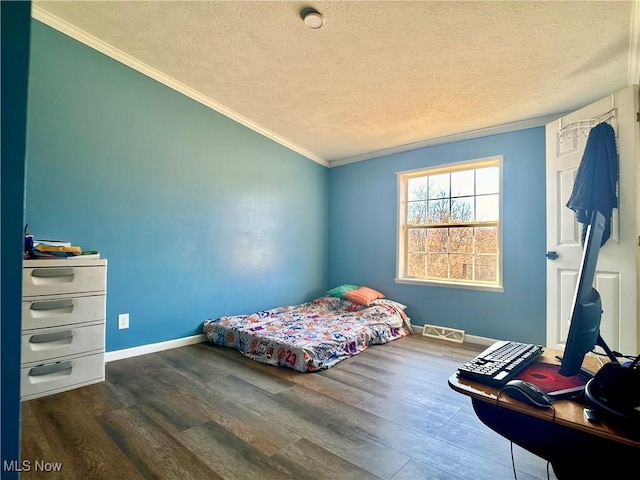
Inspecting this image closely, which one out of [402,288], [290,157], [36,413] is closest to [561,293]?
[402,288]

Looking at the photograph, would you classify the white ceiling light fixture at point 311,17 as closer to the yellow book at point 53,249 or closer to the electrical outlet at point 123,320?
the yellow book at point 53,249

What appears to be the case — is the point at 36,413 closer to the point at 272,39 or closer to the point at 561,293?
the point at 272,39

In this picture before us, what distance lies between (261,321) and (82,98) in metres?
2.57

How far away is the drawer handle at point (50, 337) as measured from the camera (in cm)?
189

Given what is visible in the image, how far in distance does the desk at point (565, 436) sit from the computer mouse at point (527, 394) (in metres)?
0.01

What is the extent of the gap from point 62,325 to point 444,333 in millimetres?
3534

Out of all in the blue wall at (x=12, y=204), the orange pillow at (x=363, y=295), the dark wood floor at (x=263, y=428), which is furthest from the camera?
the orange pillow at (x=363, y=295)

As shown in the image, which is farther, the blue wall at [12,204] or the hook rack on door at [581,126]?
the hook rack on door at [581,126]

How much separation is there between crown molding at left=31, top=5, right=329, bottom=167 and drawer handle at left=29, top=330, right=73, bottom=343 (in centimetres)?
194

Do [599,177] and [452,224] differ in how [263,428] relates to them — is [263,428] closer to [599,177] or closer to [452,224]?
[599,177]

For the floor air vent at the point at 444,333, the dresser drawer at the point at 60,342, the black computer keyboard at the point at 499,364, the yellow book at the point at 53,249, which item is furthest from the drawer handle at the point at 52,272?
the floor air vent at the point at 444,333

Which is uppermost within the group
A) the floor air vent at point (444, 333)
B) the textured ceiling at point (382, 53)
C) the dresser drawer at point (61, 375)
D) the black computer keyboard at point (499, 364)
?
the textured ceiling at point (382, 53)

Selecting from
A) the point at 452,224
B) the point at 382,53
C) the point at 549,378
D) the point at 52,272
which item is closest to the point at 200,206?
the point at 52,272

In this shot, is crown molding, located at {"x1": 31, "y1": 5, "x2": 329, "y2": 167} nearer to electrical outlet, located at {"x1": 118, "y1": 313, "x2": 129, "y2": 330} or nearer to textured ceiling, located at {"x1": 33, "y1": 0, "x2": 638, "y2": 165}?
textured ceiling, located at {"x1": 33, "y1": 0, "x2": 638, "y2": 165}
